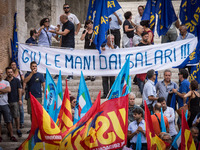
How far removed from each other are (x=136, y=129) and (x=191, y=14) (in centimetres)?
334

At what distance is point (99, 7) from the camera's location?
13.5 metres

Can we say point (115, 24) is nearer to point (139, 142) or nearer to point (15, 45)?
point (15, 45)

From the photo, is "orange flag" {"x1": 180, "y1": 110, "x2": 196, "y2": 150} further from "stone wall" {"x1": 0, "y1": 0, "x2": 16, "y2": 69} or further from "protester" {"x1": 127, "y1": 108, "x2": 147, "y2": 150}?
"stone wall" {"x1": 0, "y1": 0, "x2": 16, "y2": 69}

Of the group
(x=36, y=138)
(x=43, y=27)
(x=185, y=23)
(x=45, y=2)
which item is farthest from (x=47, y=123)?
(x=45, y=2)

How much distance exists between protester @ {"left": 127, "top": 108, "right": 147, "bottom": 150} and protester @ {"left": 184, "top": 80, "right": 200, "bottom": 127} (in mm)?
1102

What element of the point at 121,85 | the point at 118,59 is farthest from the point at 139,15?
the point at 121,85

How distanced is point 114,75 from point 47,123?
17.5ft

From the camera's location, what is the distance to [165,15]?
45.5 feet

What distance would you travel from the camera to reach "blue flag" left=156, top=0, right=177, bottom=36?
545 inches

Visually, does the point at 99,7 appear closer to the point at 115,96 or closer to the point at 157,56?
the point at 157,56

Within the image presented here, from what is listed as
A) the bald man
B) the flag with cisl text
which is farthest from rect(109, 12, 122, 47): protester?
the flag with cisl text

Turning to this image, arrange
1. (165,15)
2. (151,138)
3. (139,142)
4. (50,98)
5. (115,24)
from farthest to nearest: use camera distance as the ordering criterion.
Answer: (115,24), (165,15), (50,98), (139,142), (151,138)

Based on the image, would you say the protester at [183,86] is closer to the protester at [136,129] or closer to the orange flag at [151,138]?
the protester at [136,129]

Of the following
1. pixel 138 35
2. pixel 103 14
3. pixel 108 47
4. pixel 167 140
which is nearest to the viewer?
pixel 167 140
